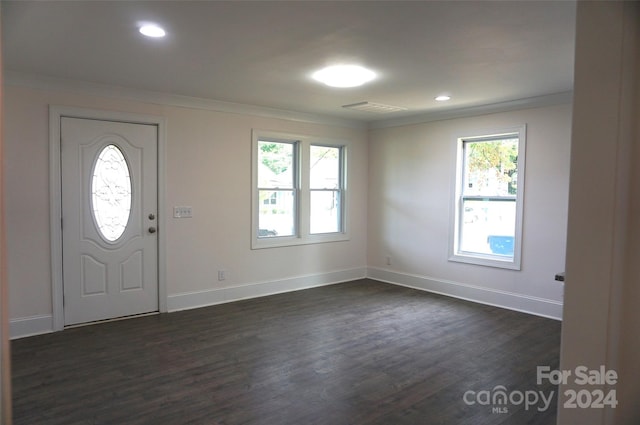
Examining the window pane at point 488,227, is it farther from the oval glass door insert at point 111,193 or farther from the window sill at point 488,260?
the oval glass door insert at point 111,193

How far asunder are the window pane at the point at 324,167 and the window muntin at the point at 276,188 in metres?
0.32

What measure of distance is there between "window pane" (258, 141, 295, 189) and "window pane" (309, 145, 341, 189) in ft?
1.13

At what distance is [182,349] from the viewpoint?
3.79 metres

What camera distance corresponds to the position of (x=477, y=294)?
552cm

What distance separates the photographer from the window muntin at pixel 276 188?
5.79m

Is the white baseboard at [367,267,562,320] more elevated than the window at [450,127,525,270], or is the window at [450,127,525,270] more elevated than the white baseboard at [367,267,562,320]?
the window at [450,127,525,270]

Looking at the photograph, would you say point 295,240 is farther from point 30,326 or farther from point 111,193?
point 30,326

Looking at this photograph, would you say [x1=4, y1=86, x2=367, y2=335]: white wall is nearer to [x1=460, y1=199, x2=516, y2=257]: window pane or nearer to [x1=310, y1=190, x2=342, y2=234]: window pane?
[x1=310, y1=190, x2=342, y2=234]: window pane

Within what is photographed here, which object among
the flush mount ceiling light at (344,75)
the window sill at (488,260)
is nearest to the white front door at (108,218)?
the flush mount ceiling light at (344,75)

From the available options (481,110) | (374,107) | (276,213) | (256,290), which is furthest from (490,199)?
(256,290)

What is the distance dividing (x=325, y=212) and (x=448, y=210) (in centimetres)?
184

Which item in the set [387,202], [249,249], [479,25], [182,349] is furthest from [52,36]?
[387,202]

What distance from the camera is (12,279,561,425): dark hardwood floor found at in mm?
2738

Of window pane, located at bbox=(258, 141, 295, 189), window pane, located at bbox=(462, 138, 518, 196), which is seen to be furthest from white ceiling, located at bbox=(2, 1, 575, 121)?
window pane, located at bbox=(258, 141, 295, 189)
